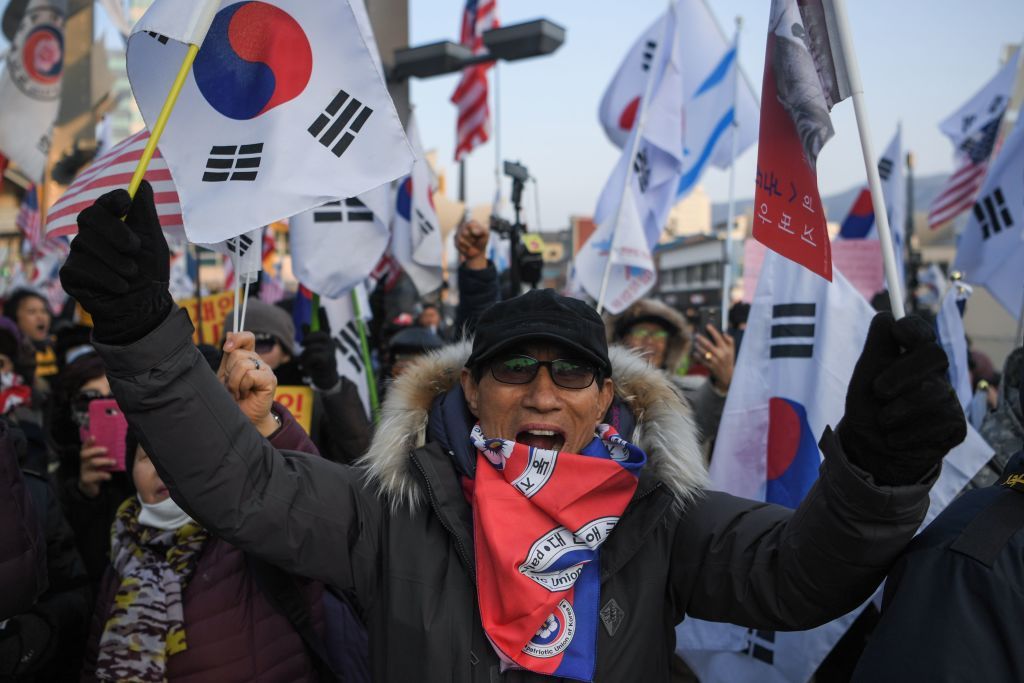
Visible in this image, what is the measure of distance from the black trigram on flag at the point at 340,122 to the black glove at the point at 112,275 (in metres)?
0.74

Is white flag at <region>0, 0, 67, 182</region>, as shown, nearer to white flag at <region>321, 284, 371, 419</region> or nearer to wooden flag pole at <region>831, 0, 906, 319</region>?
white flag at <region>321, 284, 371, 419</region>

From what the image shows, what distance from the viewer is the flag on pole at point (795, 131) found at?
1937 mm

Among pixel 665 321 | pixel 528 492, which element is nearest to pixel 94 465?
pixel 528 492

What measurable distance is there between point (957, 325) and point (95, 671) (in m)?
4.07

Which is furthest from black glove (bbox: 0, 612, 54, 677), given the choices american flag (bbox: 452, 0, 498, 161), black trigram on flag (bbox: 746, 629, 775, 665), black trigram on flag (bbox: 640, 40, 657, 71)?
american flag (bbox: 452, 0, 498, 161)

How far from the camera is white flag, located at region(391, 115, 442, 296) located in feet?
17.1

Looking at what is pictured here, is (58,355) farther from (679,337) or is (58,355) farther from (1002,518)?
(1002,518)

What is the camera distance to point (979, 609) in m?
1.35

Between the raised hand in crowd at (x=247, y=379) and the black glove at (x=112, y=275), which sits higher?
the black glove at (x=112, y=275)

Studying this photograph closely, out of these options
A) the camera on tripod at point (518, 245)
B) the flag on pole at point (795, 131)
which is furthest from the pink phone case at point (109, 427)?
the flag on pole at point (795, 131)

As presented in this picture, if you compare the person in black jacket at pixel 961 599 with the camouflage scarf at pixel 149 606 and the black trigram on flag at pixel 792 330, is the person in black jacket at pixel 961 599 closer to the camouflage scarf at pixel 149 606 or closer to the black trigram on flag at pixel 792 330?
the camouflage scarf at pixel 149 606

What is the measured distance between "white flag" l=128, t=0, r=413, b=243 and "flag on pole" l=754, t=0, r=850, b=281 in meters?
0.96

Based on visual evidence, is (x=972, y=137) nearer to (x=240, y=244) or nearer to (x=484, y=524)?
(x=240, y=244)

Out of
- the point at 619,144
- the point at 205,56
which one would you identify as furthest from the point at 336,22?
the point at 619,144
